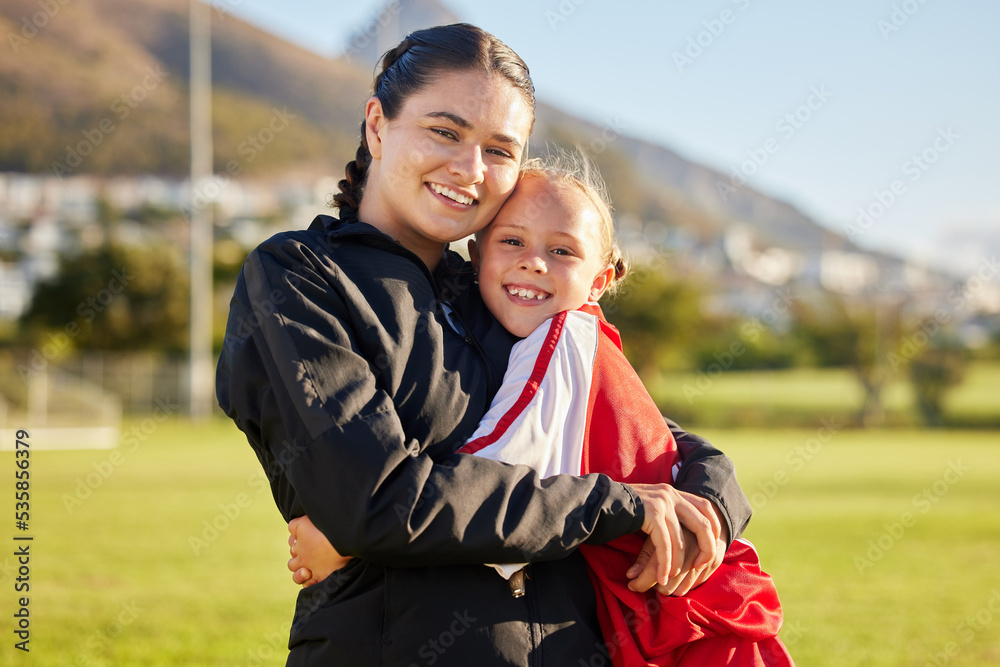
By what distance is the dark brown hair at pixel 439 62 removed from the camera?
1.92 m

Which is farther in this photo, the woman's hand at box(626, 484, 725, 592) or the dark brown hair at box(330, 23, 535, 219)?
the dark brown hair at box(330, 23, 535, 219)

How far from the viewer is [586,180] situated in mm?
2295

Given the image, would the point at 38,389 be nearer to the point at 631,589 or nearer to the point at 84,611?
the point at 84,611

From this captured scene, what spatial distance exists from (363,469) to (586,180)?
3.67ft

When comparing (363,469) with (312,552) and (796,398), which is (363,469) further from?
(796,398)

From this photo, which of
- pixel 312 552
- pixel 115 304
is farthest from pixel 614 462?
pixel 115 304

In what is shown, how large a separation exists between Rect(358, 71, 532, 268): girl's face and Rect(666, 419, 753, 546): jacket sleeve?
0.74 m

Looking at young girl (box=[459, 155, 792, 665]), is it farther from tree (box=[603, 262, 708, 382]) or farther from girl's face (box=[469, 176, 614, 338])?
tree (box=[603, 262, 708, 382])

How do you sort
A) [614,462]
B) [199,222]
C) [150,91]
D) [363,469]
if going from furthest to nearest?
1. [150,91]
2. [199,222]
3. [614,462]
4. [363,469]

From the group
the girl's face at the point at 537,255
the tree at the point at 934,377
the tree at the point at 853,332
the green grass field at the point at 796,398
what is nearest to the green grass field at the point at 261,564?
the girl's face at the point at 537,255

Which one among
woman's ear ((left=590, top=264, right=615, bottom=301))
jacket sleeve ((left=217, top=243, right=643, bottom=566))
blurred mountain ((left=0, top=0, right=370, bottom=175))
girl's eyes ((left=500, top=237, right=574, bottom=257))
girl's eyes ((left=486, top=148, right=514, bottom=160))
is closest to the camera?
jacket sleeve ((left=217, top=243, right=643, bottom=566))

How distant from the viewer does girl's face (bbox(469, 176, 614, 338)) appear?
2.06 metres

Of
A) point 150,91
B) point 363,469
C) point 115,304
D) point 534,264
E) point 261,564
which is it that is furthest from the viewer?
point 150,91

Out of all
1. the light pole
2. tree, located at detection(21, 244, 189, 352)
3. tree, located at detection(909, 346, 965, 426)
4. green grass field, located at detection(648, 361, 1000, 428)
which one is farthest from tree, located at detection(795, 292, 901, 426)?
tree, located at detection(21, 244, 189, 352)
